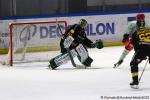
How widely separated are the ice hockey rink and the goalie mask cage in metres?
0.19

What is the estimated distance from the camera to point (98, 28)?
1405cm

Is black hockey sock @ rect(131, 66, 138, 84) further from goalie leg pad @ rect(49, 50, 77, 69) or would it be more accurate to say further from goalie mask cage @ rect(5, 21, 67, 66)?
goalie mask cage @ rect(5, 21, 67, 66)

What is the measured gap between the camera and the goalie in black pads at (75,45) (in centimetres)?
1007

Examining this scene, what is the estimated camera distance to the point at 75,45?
10188mm

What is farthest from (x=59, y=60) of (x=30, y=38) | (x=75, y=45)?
(x=30, y=38)

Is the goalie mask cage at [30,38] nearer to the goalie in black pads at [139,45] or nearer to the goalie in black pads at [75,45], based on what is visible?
the goalie in black pads at [75,45]

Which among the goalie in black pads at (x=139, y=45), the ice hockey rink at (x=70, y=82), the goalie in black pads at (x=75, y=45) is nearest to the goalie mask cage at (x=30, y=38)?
the ice hockey rink at (x=70, y=82)

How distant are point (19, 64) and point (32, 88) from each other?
122 inches

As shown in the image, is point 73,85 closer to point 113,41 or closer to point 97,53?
point 97,53

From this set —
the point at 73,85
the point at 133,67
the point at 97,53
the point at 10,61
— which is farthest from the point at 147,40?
the point at 97,53

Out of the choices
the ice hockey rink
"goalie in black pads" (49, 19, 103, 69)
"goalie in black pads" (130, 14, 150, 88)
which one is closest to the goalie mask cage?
the ice hockey rink

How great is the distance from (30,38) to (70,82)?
3.12 m

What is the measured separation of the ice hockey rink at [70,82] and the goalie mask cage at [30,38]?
194 millimetres

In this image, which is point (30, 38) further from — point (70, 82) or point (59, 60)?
point (70, 82)
